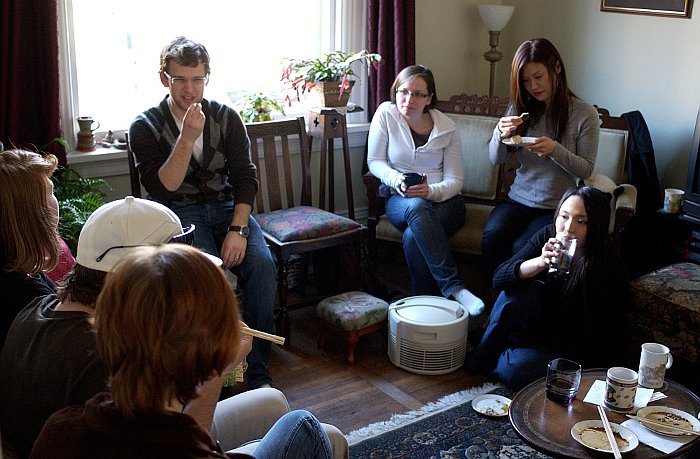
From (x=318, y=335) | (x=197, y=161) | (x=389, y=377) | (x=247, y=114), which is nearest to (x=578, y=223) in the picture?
(x=389, y=377)

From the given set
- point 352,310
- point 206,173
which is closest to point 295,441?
point 352,310

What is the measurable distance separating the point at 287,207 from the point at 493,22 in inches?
59.6

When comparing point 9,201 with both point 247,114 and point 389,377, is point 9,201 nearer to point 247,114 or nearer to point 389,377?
point 389,377

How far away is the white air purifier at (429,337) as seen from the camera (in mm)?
3029

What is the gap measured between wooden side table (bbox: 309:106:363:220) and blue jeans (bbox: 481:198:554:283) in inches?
30.4

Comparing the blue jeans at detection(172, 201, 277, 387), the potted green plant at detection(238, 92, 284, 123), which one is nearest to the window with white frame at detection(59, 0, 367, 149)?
the potted green plant at detection(238, 92, 284, 123)

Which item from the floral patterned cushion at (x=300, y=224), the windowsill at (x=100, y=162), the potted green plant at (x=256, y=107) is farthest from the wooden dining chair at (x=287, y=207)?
the windowsill at (x=100, y=162)

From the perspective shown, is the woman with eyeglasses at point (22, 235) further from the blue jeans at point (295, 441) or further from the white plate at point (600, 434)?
the white plate at point (600, 434)

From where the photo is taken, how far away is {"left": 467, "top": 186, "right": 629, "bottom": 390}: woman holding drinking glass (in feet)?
8.88

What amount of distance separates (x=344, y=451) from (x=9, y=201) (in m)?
0.97

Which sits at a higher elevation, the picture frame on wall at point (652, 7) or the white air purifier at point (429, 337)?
the picture frame on wall at point (652, 7)

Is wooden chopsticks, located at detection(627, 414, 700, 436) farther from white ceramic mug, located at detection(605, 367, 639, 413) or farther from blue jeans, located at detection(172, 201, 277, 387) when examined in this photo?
blue jeans, located at detection(172, 201, 277, 387)

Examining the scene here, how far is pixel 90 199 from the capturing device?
2.94m

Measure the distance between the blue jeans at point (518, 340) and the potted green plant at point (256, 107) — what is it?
1447mm
